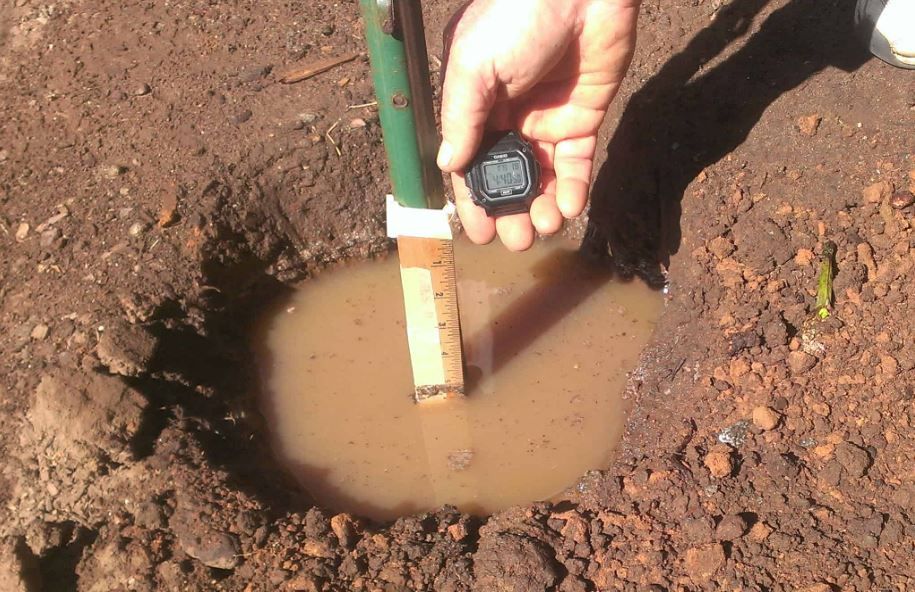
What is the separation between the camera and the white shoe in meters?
2.64

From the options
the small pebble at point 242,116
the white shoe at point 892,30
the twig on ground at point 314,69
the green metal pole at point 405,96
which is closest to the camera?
the green metal pole at point 405,96

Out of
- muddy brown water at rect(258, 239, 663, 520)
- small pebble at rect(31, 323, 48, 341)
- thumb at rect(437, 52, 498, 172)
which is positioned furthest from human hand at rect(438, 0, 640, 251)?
small pebble at rect(31, 323, 48, 341)

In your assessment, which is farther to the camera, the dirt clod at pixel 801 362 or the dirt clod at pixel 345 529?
the dirt clod at pixel 801 362

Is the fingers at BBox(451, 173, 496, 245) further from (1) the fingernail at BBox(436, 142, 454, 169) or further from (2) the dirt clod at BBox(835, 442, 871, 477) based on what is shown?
(2) the dirt clod at BBox(835, 442, 871, 477)

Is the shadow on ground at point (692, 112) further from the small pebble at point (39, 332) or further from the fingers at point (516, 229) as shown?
the small pebble at point (39, 332)

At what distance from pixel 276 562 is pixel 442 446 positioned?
33.9 inches

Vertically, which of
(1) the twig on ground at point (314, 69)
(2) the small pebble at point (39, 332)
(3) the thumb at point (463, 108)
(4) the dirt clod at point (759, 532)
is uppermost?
(3) the thumb at point (463, 108)

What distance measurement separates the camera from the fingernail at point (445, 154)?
6.87ft

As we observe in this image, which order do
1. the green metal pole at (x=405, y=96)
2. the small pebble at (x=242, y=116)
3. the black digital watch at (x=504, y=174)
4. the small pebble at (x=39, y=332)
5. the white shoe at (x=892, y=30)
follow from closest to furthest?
the green metal pole at (x=405, y=96) → the black digital watch at (x=504, y=174) → the small pebble at (x=39, y=332) → the white shoe at (x=892, y=30) → the small pebble at (x=242, y=116)

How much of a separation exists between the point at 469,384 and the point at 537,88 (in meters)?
1.15

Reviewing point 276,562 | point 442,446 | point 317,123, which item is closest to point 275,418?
point 442,446

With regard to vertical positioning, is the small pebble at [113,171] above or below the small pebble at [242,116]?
below

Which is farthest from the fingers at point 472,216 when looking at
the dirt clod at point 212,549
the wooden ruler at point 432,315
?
the dirt clod at point 212,549

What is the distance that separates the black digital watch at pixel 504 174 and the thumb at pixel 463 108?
0.27 feet
